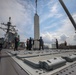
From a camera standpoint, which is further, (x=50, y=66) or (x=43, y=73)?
(x=50, y=66)

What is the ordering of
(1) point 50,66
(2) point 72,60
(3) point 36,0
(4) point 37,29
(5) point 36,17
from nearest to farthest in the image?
1. (1) point 50,66
2. (2) point 72,60
3. (4) point 37,29
4. (5) point 36,17
5. (3) point 36,0

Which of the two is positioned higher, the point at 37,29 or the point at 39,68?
the point at 37,29

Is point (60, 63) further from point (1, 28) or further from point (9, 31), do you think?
point (1, 28)

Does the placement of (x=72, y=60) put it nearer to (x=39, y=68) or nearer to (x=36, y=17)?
(x=39, y=68)

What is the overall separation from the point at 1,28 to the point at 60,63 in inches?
1918

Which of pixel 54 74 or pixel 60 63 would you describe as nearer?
pixel 54 74

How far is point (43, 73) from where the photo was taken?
1.88m

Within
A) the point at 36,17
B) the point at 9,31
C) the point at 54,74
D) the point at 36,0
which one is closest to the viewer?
the point at 54,74

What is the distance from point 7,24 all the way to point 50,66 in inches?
1927

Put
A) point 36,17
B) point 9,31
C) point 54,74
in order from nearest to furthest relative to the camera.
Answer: point 54,74, point 36,17, point 9,31

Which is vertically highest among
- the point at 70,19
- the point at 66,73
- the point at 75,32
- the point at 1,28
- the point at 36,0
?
the point at 36,0

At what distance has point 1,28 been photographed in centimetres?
4762

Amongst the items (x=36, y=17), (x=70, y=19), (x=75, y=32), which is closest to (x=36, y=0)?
(x=36, y=17)

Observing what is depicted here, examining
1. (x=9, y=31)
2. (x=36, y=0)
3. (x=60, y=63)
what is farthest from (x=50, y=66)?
(x=9, y=31)
